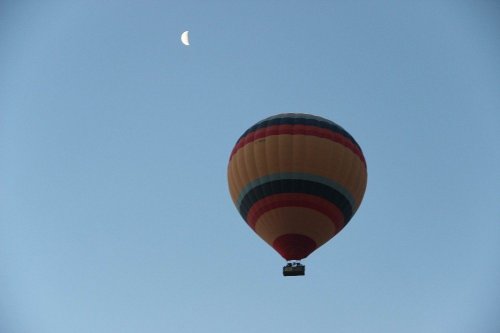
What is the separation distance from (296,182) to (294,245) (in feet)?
7.21

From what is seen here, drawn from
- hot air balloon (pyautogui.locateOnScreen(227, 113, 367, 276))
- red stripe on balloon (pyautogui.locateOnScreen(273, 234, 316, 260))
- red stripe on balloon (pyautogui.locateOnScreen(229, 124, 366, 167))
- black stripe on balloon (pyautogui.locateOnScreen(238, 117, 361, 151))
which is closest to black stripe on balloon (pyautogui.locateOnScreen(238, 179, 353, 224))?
hot air balloon (pyautogui.locateOnScreen(227, 113, 367, 276))

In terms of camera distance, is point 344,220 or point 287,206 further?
point 344,220

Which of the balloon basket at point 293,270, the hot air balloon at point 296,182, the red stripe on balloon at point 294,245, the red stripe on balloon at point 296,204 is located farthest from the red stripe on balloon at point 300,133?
the balloon basket at point 293,270

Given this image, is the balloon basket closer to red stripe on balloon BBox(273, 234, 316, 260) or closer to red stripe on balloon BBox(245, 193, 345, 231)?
red stripe on balloon BBox(273, 234, 316, 260)

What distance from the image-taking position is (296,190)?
20.6 meters

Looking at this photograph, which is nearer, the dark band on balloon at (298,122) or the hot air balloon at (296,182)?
the hot air balloon at (296,182)

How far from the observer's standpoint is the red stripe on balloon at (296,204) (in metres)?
20.6

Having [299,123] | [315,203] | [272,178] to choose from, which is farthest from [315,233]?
[299,123]

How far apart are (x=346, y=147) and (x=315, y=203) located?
8.44 feet

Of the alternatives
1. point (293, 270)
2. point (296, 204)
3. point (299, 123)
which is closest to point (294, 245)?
point (293, 270)

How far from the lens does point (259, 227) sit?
Result: 21.5 m

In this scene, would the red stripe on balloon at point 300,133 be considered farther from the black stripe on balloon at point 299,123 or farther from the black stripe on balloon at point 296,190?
the black stripe on balloon at point 296,190

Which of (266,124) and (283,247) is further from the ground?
(266,124)

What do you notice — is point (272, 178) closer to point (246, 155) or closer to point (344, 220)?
point (246, 155)
